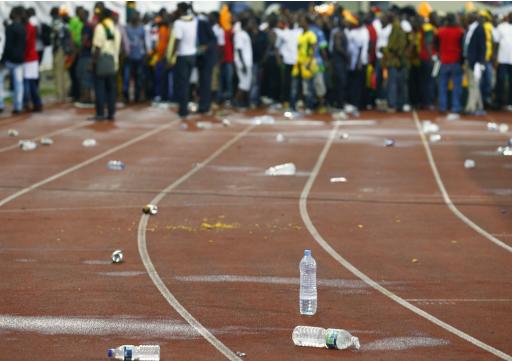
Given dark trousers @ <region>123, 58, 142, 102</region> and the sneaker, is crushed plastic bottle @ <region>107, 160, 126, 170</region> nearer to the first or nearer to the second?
the sneaker

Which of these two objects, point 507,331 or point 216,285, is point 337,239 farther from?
point 507,331

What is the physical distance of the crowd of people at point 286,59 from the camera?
26.7 m

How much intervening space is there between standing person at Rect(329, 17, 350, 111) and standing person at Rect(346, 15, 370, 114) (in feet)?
0.47

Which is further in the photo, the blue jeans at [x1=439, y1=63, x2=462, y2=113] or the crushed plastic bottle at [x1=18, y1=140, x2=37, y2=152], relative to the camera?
the blue jeans at [x1=439, y1=63, x2=462, y2=113]

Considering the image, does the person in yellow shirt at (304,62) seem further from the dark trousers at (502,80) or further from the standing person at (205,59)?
the dark trousers at (502,80)

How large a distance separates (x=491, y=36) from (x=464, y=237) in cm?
1576

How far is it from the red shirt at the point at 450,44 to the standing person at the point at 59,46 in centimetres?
763

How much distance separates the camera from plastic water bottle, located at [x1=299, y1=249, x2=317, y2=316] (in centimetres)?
905

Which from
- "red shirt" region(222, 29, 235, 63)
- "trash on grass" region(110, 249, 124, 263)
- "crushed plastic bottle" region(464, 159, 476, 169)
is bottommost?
"crushed plastic bottle" region(464, 159, 476, 169)

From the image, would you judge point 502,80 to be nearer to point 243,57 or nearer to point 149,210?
point 243,57

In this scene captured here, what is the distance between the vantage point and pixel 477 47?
86.8ft

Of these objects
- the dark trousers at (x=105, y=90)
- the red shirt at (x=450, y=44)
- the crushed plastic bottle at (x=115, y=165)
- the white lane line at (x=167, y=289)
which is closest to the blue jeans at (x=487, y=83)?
the red shirt at (x=450, y=44)

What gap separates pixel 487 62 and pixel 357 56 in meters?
2.63

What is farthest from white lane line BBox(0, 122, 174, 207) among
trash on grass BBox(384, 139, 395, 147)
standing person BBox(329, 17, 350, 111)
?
standing person BBox(329, 17, 350, 111)
